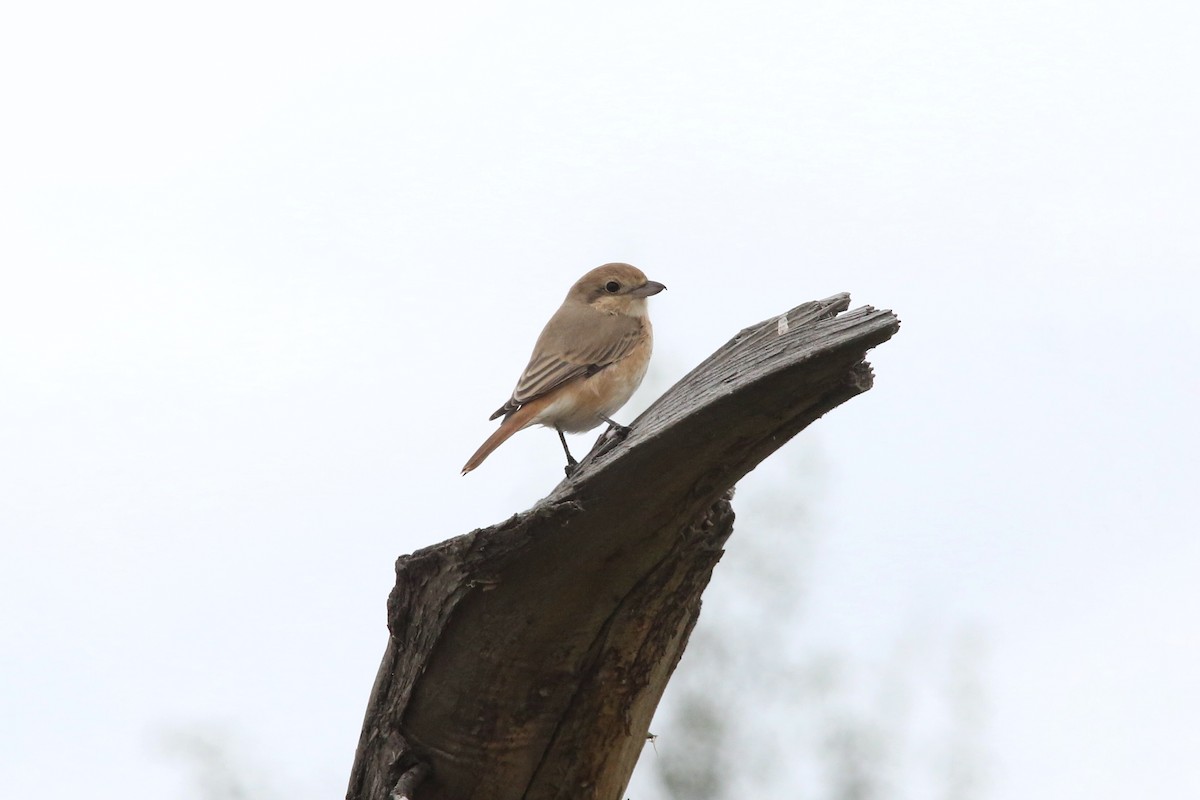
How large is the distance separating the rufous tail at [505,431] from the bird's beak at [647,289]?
1298 mm

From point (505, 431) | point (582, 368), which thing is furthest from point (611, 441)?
point (582, 368)

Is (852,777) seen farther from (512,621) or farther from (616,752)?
(512,621)

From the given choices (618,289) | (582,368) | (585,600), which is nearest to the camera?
(585,600)

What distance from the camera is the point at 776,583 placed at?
23.1ft

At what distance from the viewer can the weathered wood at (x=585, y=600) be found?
3.61m

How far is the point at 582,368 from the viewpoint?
6738 millimetres

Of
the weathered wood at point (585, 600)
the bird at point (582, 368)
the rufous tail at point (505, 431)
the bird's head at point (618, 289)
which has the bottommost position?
the weathered wood at point (585, 600)

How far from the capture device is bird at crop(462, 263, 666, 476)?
258 inches

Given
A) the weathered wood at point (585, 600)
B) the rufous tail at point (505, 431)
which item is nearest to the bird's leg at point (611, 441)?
the weathered wood at point (585, 600)

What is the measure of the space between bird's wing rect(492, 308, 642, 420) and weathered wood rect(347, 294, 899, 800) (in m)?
2.28

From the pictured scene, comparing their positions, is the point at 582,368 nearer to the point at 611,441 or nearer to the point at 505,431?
the point at 505,431

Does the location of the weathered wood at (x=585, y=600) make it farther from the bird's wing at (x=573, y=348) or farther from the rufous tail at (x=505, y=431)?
the bird's wing at (x=573, y=348)

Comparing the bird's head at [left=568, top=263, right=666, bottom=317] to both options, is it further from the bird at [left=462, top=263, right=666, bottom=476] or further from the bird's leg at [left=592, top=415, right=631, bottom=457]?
the bird's leg at [left=592, top=415, right=631, bottom=457]

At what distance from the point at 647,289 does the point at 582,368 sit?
1068 millimetres
